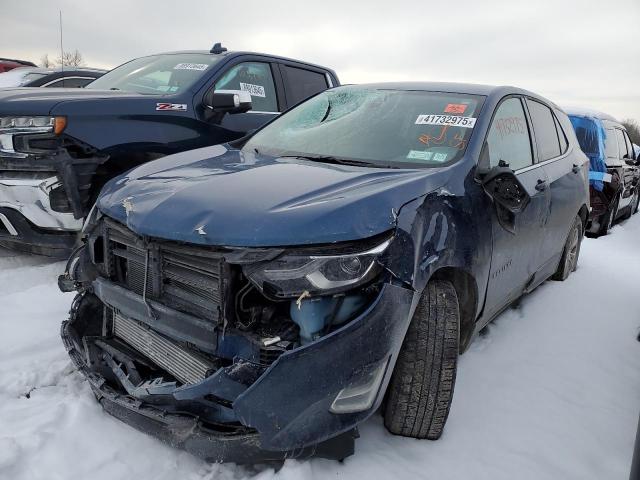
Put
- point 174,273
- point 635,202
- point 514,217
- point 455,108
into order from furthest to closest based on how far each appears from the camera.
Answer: point 635,202, point 455,108, point 514,217, point 174,273

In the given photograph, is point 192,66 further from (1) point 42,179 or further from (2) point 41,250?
(2) point 41,250

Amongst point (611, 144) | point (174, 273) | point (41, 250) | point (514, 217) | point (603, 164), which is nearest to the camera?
point (174, 273)

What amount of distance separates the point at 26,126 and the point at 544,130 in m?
3.58

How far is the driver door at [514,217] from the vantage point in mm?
2688

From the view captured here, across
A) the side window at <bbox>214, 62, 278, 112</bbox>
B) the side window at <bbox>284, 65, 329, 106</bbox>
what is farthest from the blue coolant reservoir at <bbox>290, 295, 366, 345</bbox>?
the side window at <bbox>284, 65, 329, 106</bbox>

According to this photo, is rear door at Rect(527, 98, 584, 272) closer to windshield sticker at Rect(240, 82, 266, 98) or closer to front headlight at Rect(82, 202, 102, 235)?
windshield sticker at Rect(240, 82, 266, 98)

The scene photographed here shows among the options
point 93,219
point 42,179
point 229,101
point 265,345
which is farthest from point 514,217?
point 42,179

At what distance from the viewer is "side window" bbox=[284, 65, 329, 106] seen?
536 cm

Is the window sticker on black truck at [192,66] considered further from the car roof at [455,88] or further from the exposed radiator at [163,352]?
the exposed radiator at [163,352]

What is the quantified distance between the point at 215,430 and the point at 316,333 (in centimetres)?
50

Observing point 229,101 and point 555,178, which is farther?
point 229,101

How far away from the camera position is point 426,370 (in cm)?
215

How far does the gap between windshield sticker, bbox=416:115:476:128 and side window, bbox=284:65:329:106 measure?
2.59m

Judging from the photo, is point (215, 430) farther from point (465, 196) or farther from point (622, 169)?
point (622, 169)
